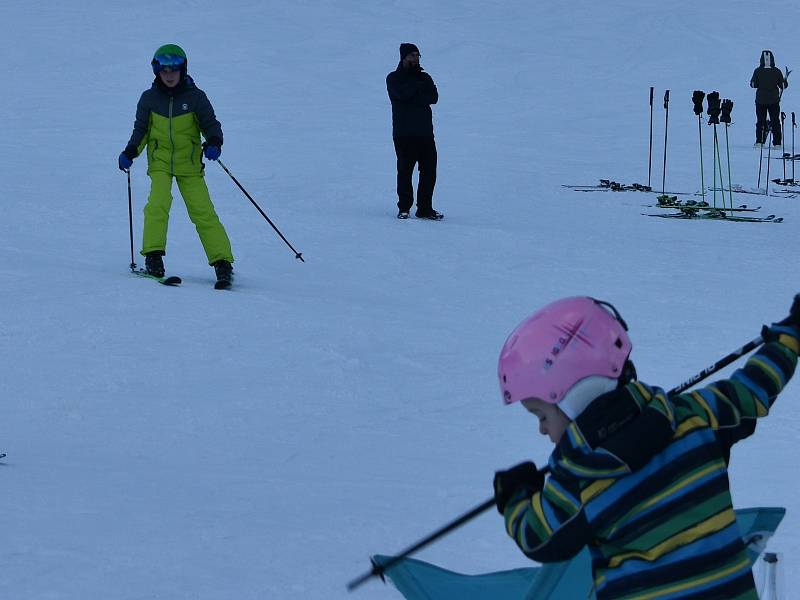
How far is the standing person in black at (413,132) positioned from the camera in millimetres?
10977

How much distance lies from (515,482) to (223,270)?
18.7ft

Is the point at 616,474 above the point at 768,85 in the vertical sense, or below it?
below

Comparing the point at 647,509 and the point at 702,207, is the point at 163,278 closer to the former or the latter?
the point at 702,207

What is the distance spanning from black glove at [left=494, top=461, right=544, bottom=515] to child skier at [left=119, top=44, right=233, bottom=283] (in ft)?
18.1

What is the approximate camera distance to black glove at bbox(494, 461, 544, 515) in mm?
2328

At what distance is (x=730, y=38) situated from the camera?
26484mm

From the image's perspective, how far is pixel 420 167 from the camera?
11.0m

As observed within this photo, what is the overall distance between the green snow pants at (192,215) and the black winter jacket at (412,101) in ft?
11.0

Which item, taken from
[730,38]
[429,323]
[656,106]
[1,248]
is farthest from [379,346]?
[730,38]

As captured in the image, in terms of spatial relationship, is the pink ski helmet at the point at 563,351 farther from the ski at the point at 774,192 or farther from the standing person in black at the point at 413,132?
the ski at the point at 774,192

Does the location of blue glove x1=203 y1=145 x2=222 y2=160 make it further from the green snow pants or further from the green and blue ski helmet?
the green and blue ski helmet

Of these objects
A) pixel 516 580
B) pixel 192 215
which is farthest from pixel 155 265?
pixel 516 580

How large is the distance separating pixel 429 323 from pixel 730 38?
21073mm

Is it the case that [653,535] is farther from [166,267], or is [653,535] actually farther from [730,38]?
[730,38]
